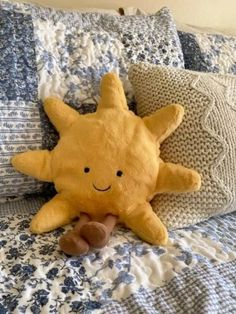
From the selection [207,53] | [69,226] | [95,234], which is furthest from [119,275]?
[207,53]

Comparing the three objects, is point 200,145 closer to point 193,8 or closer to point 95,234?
point 95,234

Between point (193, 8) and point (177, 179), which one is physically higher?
point (193, 8)

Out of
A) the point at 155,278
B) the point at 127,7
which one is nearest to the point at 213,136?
the point at 155,278

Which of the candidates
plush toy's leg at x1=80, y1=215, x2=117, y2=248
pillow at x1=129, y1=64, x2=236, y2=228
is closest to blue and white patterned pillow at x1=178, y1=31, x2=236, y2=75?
pillow at x1=129, y1=64, x2=236, y2=228

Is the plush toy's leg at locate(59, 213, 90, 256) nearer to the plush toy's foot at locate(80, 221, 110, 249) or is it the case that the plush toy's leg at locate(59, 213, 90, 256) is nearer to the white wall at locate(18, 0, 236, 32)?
the plush toy's foot at locate(80, 221, 110, 249)

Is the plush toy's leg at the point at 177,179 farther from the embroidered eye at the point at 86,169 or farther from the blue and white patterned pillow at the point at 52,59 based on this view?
the blue and white patterned pillow at the point at 52,59

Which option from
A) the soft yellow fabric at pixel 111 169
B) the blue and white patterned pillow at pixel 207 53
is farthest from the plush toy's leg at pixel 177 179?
the blue and white patterned pillow at pixel 207 53
